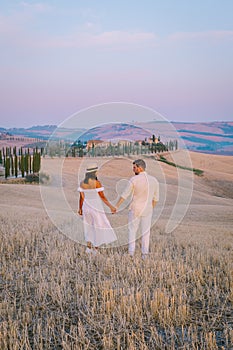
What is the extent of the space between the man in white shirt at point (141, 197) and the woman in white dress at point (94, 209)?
714mm

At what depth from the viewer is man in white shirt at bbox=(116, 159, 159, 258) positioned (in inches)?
384

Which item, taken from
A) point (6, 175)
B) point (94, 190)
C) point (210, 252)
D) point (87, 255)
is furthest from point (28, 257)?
point (6, 175)

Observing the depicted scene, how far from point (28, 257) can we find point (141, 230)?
110 inches

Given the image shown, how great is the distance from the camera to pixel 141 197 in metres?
9.87

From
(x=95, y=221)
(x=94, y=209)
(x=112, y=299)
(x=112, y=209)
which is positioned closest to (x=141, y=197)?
(x=112, y=209)

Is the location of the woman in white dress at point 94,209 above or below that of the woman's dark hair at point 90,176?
below

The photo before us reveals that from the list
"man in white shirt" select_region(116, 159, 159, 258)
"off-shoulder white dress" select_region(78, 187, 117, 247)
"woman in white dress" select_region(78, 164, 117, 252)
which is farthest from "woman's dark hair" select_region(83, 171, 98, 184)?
"man in white shirt" select_region(116, 159, 159, 258)

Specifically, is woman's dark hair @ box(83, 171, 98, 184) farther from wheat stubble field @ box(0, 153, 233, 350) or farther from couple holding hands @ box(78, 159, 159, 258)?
wheat stubble field @ box(0, 153, 233, 350)

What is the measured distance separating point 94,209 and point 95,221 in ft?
1.05

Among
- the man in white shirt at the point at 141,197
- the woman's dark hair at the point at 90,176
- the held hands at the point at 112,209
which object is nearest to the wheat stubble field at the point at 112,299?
the man in white shirt at the point at 141,197

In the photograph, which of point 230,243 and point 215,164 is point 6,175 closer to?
point 230,243

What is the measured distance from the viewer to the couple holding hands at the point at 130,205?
32.2 feet

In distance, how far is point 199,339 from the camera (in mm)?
5340

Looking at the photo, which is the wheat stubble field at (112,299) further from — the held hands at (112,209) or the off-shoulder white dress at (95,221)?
the held hands at (112,209)
